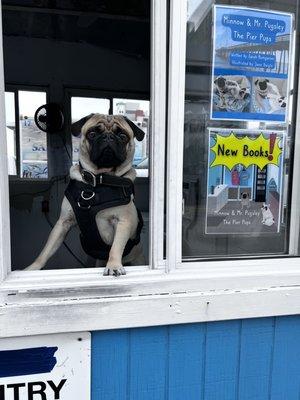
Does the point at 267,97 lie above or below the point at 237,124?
above

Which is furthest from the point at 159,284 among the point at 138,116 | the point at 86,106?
A: the point at 86,106

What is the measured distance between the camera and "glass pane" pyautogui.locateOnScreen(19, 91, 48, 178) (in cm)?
349

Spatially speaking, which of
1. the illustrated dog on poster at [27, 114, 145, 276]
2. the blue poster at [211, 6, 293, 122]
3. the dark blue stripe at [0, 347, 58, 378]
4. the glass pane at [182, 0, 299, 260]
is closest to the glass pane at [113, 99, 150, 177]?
the illustrated dog on poster at [27, 114, 145, 276]

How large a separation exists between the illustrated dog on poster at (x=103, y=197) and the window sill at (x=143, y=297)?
0.64 ft

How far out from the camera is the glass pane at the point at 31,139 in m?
3.49

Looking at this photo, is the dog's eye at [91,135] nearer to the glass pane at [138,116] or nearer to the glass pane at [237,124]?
the glass pane at [138,116]

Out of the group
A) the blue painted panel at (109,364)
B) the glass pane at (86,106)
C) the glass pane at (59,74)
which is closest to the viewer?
the blue painted panel at (109,364)

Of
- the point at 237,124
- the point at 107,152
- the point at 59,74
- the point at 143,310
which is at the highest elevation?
the point at 59,74

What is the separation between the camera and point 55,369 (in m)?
1.37

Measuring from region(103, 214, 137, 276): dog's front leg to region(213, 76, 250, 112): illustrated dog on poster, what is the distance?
58 cm

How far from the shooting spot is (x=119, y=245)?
5.15 feet

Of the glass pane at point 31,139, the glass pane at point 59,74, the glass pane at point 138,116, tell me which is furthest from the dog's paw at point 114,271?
the glass pane at point 31,139

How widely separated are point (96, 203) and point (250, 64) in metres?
0.80

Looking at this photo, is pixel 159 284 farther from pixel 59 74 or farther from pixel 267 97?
pixel 59 74
